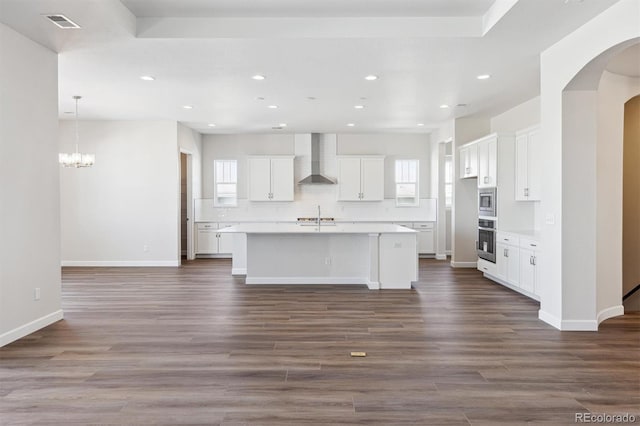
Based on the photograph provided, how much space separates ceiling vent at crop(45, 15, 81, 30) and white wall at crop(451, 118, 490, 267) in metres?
6.76

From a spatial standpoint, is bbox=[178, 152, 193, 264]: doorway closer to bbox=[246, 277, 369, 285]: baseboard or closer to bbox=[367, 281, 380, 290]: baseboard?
bbox=[246, 277, 369, 285]: baseboard

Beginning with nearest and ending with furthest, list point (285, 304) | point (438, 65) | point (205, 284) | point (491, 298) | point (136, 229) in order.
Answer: point (438, 65) < point (285, 304) < point (491, 298) < point (205, 284) < point (136, 229)

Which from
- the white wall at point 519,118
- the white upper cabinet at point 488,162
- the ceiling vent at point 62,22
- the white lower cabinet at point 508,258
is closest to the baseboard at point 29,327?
the ceiling vent at point 62,22

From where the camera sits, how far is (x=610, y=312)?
4840mm

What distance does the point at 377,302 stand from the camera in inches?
223

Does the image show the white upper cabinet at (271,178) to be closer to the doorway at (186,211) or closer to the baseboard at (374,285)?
the doorway at (186,211)

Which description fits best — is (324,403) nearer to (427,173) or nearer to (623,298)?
(623,298)

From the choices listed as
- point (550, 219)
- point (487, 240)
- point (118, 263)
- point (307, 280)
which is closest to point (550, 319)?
point (550, 219)

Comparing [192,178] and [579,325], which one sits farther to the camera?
[192,178]

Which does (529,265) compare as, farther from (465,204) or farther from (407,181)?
(407,181)

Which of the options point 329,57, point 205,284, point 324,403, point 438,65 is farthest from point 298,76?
point 324,403

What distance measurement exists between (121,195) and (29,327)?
4.81 metres

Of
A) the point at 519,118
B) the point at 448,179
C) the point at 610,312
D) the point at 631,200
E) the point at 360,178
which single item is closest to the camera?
the point at 610,312

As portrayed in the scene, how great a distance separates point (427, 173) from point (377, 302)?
18.4 feet
